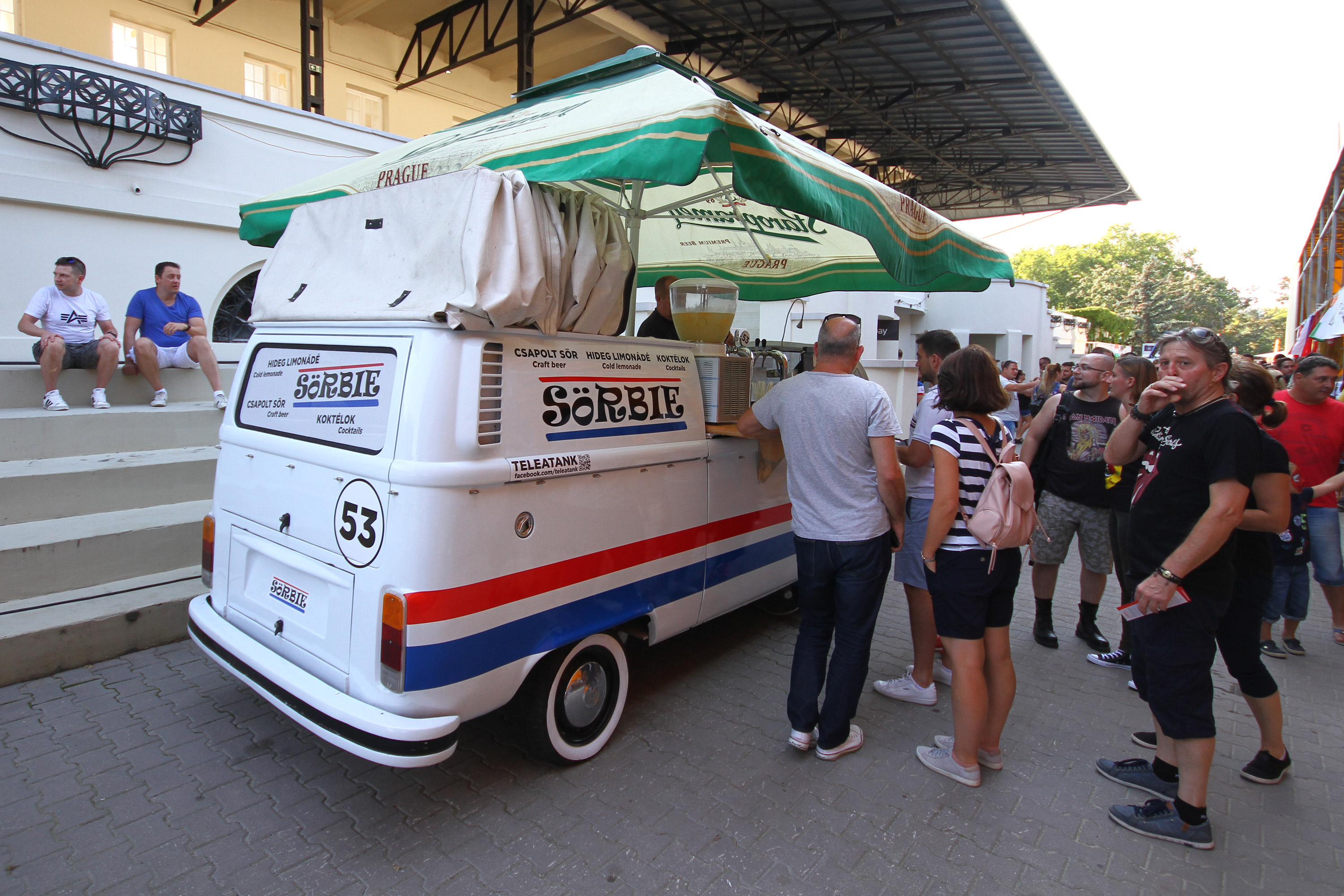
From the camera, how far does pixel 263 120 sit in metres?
8.72

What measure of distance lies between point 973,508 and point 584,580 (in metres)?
1.71

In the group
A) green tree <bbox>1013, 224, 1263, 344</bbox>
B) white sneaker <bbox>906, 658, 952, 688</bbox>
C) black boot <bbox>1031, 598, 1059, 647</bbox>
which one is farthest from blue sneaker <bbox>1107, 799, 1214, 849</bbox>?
green tree <bbox>1013, 224, 1263, 344</bbox>

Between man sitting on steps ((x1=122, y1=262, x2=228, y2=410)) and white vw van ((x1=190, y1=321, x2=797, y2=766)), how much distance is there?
3.46 metres

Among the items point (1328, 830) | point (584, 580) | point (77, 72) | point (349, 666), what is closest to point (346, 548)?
point (349, 666)

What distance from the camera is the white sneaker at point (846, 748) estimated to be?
132 inches

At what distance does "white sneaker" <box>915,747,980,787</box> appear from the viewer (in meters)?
3.18

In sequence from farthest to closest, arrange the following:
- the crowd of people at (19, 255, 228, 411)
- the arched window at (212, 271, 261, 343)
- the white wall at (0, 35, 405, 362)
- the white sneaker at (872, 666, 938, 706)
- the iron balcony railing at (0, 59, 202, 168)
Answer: the arched window at (212, 271, 261, 343)
the white wall at (0, 35, 405, 362)
the iron balcony railing at (0, 59, 202, 168)
the crowd of people at (19, 255, 228, 411)
the white sneaker at (872, 666, 938, 706)

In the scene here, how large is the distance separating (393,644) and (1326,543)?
577cm

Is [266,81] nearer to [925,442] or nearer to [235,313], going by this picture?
[235,313]

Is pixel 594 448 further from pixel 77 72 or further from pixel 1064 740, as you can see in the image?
pixel 77 72

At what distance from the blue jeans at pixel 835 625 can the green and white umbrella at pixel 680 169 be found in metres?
1.58

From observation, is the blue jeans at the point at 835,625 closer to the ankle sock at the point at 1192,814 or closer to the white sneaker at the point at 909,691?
the white sneaker at the point at 909,691

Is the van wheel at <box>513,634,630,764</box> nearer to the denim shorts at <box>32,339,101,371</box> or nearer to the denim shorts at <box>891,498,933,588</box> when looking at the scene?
the denim shorts at <box>891,498,933,588</box>

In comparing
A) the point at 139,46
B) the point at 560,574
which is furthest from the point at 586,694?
the point at 139,46
